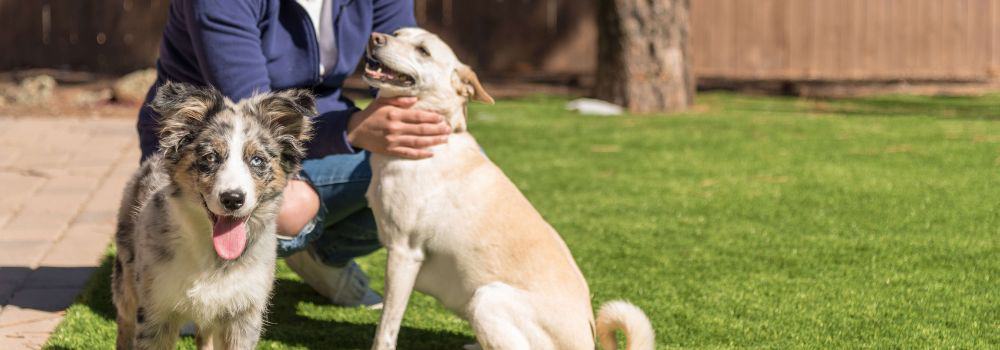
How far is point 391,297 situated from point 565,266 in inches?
23.6

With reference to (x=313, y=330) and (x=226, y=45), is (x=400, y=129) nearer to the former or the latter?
(x=226, y=45)

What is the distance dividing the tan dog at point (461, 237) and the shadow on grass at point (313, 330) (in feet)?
1.42

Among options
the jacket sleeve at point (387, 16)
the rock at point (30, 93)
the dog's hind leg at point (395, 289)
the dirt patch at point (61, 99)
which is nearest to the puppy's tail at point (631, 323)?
the dog's hind leg at point (395, 289)

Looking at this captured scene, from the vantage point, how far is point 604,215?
6.72 metres

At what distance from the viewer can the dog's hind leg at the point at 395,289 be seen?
401 cm

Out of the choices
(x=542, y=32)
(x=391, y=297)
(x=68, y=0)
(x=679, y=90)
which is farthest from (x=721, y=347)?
(x=68, y=0)

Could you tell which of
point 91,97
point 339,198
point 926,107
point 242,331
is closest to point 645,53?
point 926,107

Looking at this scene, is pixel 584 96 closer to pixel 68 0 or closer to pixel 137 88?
pixel 137 88

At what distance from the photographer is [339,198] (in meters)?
4.55

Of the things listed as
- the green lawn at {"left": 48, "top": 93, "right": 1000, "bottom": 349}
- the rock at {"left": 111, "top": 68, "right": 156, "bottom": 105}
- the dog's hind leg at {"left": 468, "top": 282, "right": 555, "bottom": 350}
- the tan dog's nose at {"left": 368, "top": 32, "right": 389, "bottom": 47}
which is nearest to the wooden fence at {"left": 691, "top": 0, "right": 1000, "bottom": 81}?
the green lawn at {"left": 48, "top": 93, "right": 1000, "bottom": 349}

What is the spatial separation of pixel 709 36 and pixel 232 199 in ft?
40.6

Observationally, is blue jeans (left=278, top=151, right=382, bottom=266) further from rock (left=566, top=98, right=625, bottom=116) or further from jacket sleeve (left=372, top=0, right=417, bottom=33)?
rock (left=566, top=98, right=625, bottom=116)

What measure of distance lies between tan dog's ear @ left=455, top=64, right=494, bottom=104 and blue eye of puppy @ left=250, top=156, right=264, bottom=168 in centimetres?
99

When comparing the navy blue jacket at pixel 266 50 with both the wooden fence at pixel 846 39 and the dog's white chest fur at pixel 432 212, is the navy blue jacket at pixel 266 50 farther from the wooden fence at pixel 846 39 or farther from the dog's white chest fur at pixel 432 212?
the wooden fence at pixel 846 39
